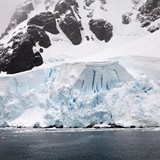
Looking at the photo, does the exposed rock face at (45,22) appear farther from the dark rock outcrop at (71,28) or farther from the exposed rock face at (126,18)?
the exposed rock face at (126,18)

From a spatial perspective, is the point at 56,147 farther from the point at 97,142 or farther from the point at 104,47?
the point at 104,47

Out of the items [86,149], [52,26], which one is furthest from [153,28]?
[86,149]

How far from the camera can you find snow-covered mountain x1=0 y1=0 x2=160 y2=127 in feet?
196

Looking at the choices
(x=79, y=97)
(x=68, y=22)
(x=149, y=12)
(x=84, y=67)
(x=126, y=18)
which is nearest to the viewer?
(x=79, y=97)

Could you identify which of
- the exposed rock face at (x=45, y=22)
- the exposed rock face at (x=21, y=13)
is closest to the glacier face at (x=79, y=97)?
the exposed rock face at (x=45, y=22)

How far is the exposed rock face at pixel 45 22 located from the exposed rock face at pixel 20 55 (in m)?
4.89

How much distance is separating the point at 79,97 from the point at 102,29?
3957 cm

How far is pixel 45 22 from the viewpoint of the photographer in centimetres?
9612

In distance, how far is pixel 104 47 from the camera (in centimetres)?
9400

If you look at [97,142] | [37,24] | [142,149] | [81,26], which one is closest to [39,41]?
[37,24]

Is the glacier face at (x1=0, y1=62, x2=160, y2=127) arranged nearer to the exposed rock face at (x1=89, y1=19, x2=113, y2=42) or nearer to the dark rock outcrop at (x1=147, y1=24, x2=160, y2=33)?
the exposed rock face at (x1=89, y1=19, x2=113, y2=42)

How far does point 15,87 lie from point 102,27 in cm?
3499

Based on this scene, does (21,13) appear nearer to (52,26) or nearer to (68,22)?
(52,26)

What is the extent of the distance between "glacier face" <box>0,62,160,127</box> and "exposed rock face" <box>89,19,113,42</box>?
29.7m
